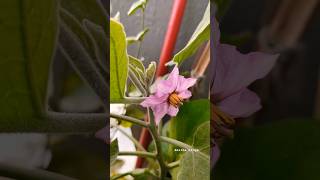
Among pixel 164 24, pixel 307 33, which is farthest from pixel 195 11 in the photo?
pixel 307 33

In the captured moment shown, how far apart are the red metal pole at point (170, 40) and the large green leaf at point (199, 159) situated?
0.25ft

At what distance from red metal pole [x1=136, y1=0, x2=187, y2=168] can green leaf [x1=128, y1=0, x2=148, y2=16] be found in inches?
1.8

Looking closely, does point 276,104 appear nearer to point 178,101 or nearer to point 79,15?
point 178,101

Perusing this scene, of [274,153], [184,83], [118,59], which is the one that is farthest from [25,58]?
[274,153]

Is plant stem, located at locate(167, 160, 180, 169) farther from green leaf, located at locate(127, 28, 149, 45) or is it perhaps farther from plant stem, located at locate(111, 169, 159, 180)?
green leaf, located at locate(127, 28, 149, 45)

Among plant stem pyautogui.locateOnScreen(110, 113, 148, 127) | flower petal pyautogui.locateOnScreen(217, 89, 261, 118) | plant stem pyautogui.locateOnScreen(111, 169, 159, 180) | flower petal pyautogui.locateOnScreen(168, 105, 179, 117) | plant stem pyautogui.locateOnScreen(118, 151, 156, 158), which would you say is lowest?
plant stem pyautogui.locateOnScreen(111, 169, 159, 180)

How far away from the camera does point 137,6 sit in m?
0.69

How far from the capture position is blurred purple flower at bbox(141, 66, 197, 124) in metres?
0.67

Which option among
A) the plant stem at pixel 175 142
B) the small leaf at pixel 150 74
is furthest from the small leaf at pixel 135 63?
the plant stem at pixel 175 142

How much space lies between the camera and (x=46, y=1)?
642 millimetres

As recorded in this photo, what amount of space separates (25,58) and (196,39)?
25 centimetres

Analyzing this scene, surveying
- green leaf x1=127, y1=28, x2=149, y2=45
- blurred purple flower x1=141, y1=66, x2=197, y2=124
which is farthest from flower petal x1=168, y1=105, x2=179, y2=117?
green leaf x1=127, y1=28, x2=149, y2=45

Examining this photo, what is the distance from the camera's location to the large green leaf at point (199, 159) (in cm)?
66

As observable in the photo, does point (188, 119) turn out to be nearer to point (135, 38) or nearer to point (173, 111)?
point (173, 111)
